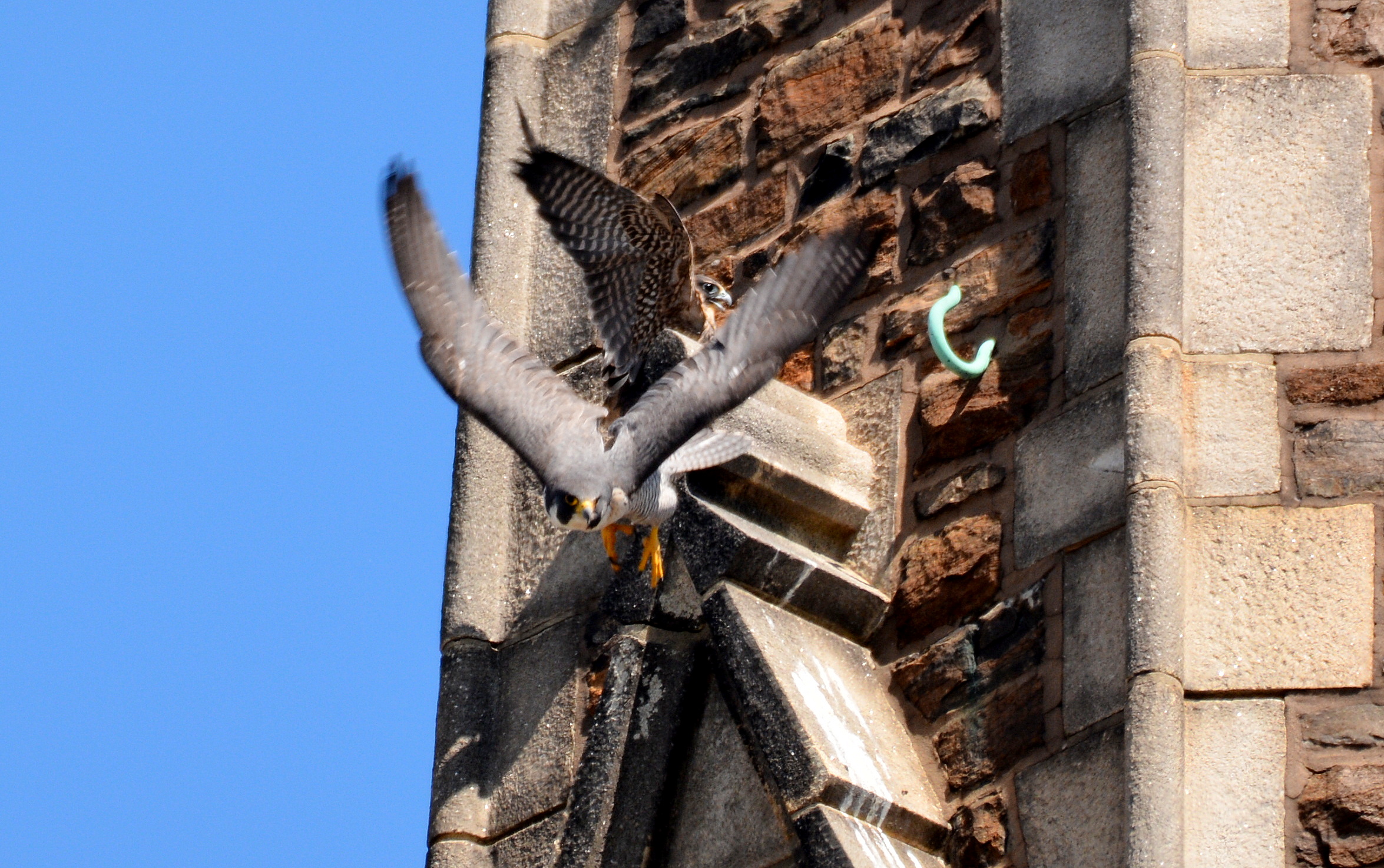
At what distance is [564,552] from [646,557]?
362 millimetres

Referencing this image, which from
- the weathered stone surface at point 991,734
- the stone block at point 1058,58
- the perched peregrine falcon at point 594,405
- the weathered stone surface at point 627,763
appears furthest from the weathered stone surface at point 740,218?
the weathered stone surface at point 991,734

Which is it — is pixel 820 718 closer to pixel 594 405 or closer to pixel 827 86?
pixel 594 405

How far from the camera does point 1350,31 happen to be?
15.2 feet

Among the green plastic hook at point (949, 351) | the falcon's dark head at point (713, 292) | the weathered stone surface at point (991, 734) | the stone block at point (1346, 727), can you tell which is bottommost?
the stone block at point (1346, 727)

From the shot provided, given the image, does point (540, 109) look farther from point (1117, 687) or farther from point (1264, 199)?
point (1117, 687)

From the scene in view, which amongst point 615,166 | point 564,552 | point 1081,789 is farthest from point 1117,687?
point 615,166

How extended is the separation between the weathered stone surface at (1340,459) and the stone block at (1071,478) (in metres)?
0.30

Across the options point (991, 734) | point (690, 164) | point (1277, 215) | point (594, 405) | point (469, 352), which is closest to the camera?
point (991, 734)

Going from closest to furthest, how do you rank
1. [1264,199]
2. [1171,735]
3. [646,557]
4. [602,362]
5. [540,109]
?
[1171,735] → [1264,199] → [646,557] → [602,362] → [540,109]

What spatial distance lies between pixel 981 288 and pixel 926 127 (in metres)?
0.45

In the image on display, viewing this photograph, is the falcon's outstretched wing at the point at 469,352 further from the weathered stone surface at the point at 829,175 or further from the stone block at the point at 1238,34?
the stone block at the point at 1238,34

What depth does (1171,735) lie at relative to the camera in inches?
153

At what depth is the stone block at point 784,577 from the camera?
15.3 ft

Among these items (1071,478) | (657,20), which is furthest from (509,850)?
(657,20)
